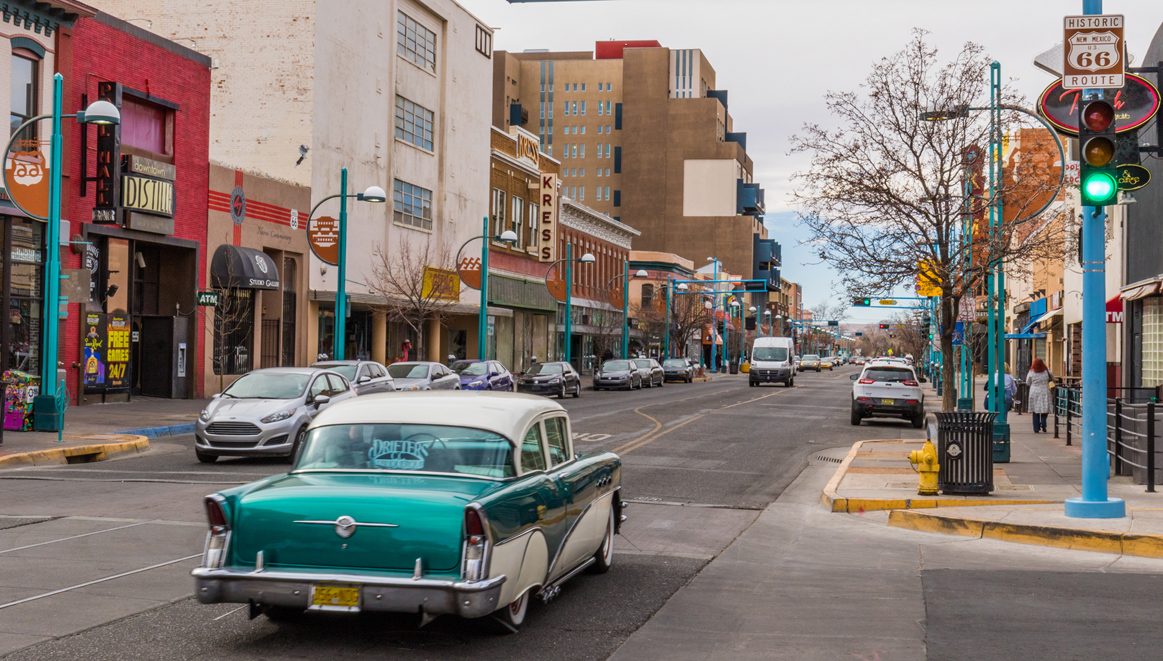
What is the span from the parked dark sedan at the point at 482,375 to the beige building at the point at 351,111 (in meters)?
6.78

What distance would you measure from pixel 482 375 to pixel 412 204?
14452 millimetres

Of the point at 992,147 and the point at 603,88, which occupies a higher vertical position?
the point at 603,88

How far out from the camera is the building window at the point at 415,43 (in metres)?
45.5

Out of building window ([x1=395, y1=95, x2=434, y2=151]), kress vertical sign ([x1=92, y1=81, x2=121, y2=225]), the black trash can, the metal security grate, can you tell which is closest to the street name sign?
the black trash can

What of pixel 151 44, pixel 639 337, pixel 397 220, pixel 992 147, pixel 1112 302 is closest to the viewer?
pixel 992 147

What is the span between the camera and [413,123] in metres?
46.5

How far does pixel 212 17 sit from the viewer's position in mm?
38750

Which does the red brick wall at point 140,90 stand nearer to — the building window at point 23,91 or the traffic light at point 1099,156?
the building window at point 23,91

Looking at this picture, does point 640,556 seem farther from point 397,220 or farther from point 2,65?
point 397,220

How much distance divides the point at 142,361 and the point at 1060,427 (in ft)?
82.4

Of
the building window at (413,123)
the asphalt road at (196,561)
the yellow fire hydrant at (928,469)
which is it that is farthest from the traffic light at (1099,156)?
the building window at (413,123)

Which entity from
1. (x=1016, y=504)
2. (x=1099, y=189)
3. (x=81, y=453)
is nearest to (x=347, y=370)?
(x=81, y=453)

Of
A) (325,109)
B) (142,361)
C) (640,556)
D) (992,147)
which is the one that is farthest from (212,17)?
(640,556)

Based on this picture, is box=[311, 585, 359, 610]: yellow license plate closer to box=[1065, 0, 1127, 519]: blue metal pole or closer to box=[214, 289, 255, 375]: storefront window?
box=[1065, 0, 1127, 519]: blue metal pole
